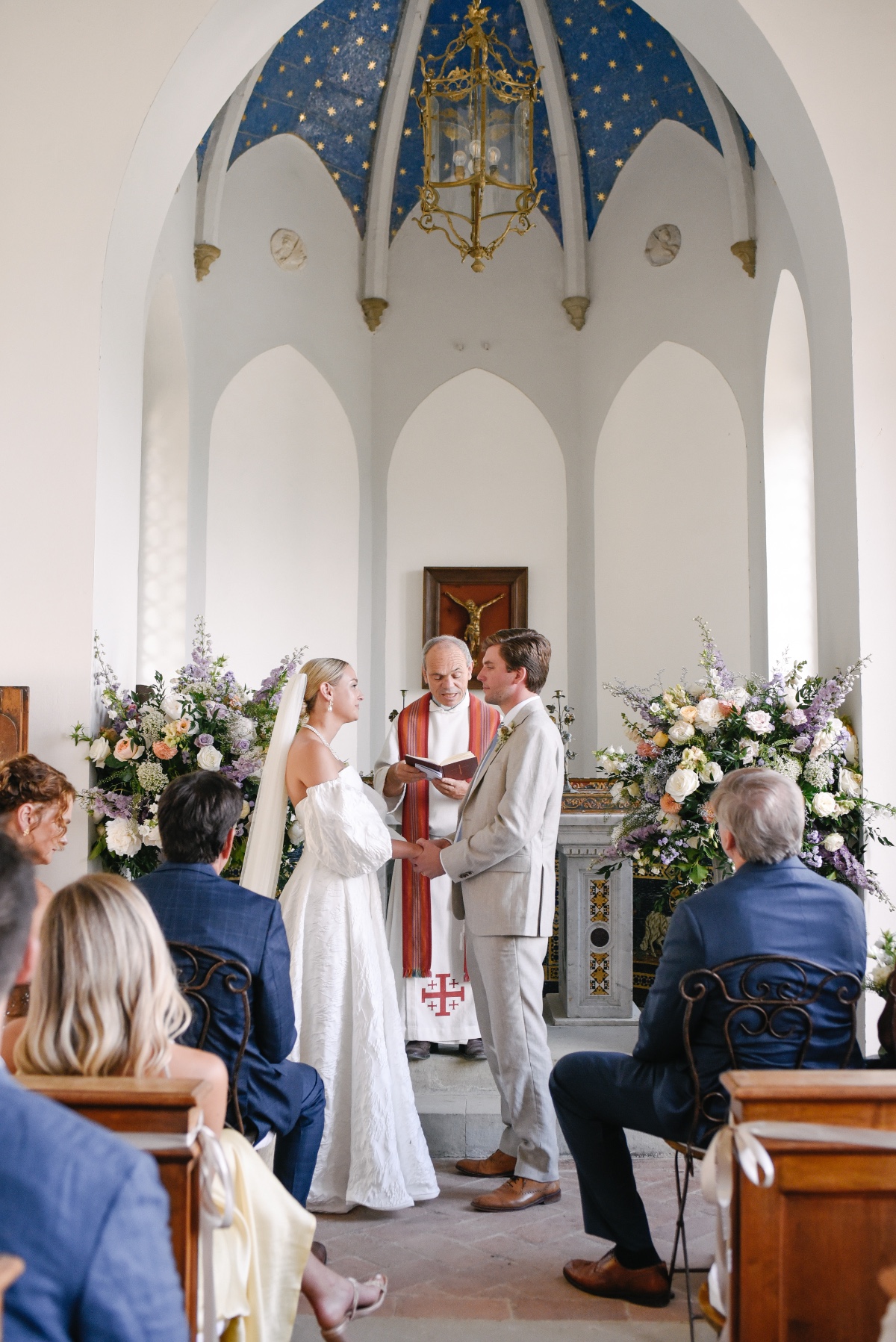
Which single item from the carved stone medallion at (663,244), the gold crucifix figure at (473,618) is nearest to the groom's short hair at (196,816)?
the gold crucifix figure at (473,618)

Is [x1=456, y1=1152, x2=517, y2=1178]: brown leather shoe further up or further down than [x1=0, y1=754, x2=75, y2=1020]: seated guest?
further down

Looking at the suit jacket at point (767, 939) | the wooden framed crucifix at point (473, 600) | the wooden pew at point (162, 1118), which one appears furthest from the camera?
the wooden framed crucifix at point (473, 600)

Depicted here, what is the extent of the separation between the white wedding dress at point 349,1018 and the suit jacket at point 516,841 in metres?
0.34

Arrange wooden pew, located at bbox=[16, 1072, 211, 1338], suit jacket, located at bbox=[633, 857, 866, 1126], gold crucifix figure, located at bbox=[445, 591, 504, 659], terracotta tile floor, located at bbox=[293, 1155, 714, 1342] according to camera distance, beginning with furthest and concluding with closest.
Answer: gold crucifix figure, located at bbox=[445, 591, 504, 659] < terracotta tile floor, located at bbox=[293, 1155, 714, 1342] < suit jacket, located at bbox=[633, 857, 866, 1126] < wooden pew, located at bbox=[16, 1072, 211, 1338]

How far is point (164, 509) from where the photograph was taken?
877 cm

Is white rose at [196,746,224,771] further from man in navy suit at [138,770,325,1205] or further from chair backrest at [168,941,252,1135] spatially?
chair backrest at [168,941,252,1135]

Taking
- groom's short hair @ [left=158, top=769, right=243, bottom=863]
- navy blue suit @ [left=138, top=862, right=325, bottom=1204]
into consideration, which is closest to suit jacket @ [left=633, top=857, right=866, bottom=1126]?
navy blue suit @ [left=138, top=862, right=325, bottom=1204]

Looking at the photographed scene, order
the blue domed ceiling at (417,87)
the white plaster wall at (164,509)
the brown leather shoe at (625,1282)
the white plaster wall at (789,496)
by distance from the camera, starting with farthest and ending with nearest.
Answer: the blue domed ceiling at (417,87) → the white plaster wall at (164,509) → the white plaster wall at (789,496) → the brown leather shoe at (625,1282)

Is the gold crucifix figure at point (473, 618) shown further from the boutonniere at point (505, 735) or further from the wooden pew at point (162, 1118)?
the wooden pew at point (162, 1118)

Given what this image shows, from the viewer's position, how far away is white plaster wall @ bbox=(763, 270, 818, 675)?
8.17 m

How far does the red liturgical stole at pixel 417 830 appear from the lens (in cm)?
554

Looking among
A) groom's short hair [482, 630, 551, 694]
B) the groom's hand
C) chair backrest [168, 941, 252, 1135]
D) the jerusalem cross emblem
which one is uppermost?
groom's short hair [482, 630, 551, 694]

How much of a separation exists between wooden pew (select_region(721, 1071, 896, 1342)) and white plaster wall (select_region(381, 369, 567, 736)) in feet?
24.8

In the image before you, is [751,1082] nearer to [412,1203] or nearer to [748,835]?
[748,835]
